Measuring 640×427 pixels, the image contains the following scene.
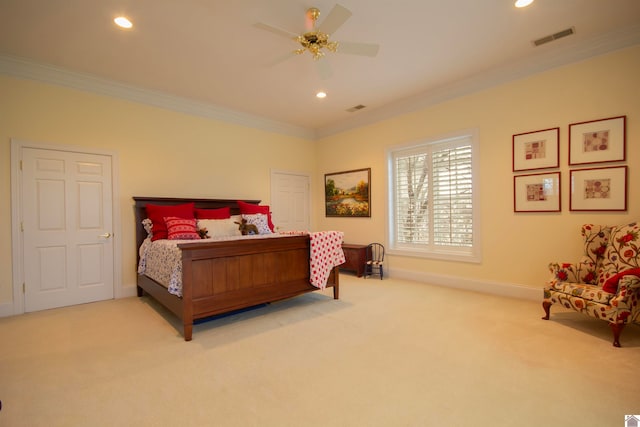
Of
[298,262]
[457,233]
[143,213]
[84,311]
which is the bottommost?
[84,311]

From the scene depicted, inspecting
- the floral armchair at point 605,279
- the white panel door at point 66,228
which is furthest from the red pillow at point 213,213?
the floral armchair at point 605,279

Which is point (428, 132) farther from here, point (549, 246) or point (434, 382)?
point (434, 382)

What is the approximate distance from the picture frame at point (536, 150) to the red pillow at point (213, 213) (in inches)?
163

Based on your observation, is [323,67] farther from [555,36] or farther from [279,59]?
[555,36]

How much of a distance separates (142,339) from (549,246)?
14.8 feet

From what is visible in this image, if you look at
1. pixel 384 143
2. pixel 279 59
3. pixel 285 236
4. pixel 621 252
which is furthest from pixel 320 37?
pixel 621 252

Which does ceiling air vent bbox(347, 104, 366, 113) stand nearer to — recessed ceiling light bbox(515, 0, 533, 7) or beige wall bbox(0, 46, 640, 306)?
beige wall bbox(0, 46, 640, 306)

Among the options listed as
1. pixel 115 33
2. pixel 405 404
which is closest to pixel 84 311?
pixel 115 33

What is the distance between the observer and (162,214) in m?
4.15

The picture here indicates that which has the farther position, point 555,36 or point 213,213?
point 213,213

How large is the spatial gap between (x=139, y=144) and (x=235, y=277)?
2.71 m

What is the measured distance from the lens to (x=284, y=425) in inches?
64.4

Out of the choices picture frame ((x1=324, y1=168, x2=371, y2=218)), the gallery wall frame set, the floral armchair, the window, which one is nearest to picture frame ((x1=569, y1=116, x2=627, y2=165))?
the gallery wall frame set

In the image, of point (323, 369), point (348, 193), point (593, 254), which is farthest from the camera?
point (348, 193)
